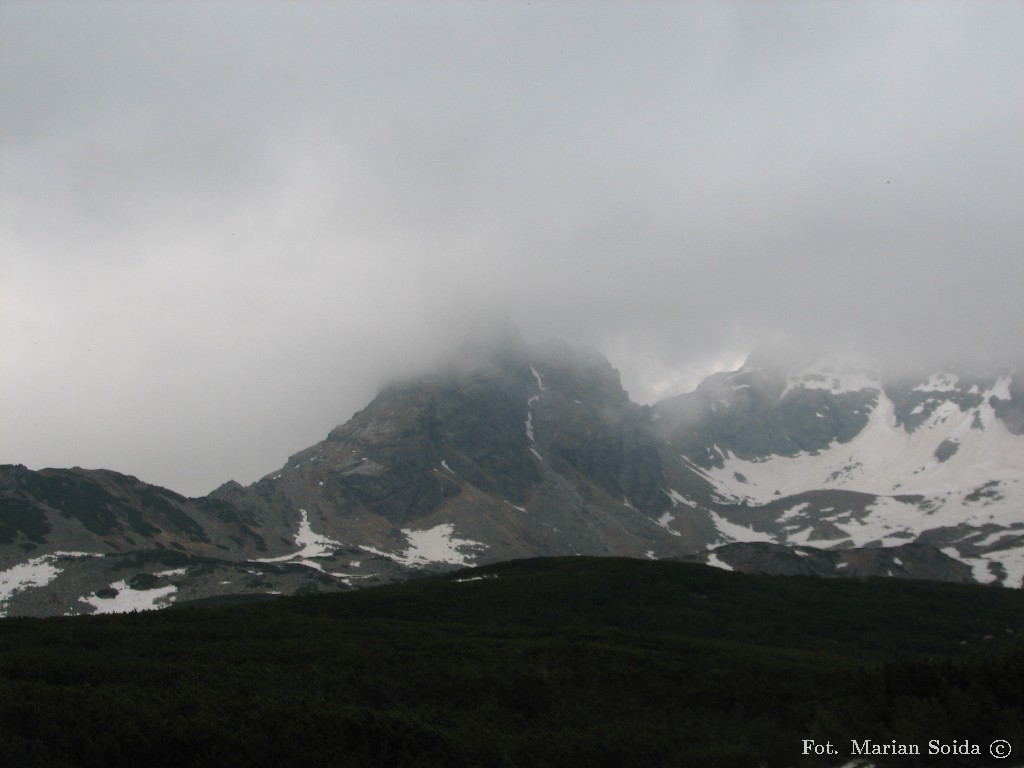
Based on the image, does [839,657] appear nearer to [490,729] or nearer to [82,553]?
[490,729]

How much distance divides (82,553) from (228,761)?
513ft


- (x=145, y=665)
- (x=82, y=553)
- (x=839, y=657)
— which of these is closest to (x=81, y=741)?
(x=145, y=665)

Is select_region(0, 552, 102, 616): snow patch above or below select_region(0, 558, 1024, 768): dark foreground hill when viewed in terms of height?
above
